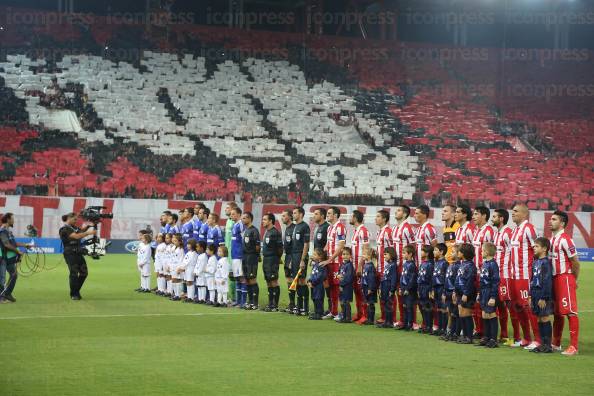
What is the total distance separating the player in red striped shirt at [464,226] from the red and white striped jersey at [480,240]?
0.96ft

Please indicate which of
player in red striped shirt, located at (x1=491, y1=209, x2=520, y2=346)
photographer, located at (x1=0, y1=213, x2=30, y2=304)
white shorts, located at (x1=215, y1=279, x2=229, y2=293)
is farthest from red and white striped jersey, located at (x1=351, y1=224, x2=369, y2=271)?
photographer, located at (x1=0, y1=213, x2=30, y2=304)

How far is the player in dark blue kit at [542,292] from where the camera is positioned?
497 inches

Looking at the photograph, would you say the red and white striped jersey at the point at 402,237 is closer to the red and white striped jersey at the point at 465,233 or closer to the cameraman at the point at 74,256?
the red and white striped jersey at the point at 465,233

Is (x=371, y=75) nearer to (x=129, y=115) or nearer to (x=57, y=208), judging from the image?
(x=129, y=115)

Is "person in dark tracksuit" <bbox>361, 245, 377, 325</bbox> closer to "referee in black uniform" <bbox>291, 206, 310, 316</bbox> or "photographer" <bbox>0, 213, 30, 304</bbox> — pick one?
"referee in black uniform" <bbox>291, 206, 310, 316</bbox>

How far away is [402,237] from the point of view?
16.0m

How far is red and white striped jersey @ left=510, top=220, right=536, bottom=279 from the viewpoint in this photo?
526 inches

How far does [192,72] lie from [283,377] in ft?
127

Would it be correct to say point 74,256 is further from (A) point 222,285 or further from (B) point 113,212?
(B) point 113,212

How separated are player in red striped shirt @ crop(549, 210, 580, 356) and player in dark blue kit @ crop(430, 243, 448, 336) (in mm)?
1980

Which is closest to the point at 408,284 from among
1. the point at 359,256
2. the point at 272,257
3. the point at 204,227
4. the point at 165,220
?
the point at 359,256

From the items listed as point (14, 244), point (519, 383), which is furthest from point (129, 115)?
point (519, 383)

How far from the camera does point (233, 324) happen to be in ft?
51.2

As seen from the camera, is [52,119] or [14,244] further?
[52,119]
